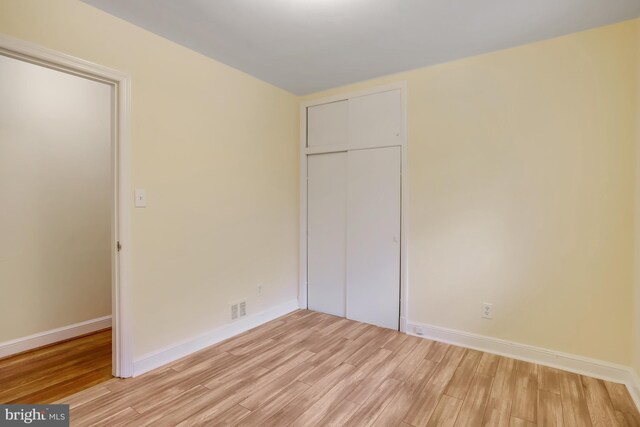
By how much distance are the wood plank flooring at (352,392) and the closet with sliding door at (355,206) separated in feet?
2.20

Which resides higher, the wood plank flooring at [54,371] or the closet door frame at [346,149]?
the closet door frame at [346,149]

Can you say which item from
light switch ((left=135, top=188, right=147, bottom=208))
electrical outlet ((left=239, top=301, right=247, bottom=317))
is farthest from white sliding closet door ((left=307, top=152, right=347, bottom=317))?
light switch ((left=135, top=188, right=147, bottom=208))

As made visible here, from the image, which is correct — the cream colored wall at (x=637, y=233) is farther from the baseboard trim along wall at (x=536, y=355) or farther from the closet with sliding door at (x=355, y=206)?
the closet with sliding door at (x=355, y=206)

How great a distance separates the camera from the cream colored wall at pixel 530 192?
227 centimetres

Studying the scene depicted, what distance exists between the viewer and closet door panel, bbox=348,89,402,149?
3.15m

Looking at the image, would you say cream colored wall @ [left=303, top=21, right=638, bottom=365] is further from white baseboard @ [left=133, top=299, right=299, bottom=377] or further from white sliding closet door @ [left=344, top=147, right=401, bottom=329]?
white baseboard @ [left=133, top=299, right=299, bottom=377]

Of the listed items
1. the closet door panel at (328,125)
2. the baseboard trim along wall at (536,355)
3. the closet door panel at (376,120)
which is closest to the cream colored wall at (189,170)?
the closet door panel at (328,125)

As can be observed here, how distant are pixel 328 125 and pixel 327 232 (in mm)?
1242

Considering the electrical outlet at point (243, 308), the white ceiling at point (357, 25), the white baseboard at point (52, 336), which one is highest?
the white ceiling at point (357, 25)

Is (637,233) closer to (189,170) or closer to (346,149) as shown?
(346,149)

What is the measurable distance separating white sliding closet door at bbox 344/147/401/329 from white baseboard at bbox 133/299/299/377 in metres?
0.87

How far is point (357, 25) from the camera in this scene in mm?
2254

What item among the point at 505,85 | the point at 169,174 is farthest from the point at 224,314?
the point at 505,85

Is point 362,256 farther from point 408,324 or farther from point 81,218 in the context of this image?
point 81,218
